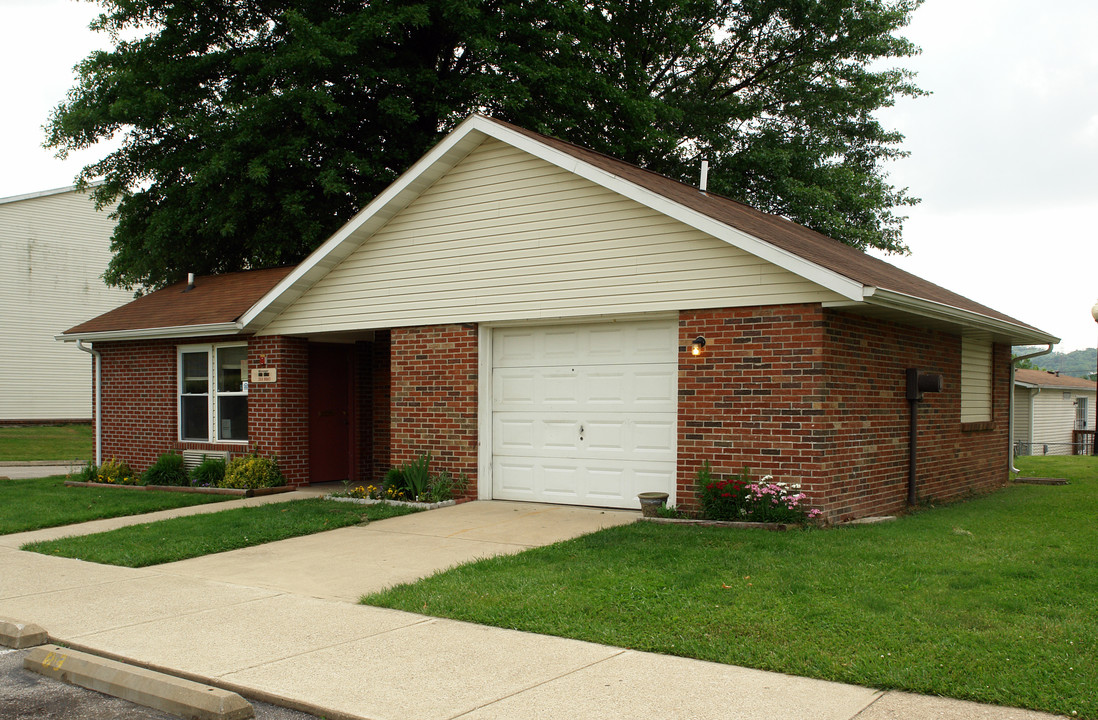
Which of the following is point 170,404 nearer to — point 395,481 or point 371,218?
point 395,481

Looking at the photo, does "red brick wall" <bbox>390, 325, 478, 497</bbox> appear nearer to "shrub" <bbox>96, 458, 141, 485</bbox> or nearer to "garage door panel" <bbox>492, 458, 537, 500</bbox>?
"garage door panel" <bbox>492, 458, 537, 500</bbox>

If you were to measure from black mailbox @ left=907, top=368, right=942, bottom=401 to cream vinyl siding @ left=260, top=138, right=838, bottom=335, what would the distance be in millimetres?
2703

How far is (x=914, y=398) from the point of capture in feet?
37.5

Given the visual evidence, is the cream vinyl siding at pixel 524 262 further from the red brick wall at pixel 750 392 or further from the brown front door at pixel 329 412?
the brown front door at pixel 329 412

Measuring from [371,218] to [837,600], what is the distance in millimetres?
8696

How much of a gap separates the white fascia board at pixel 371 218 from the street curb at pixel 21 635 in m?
7.47

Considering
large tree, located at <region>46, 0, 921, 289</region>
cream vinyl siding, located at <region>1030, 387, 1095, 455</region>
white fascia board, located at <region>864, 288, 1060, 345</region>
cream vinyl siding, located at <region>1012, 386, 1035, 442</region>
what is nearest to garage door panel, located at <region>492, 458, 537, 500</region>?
white fascia board, located at <region>864, 288, 1060, 345</region>

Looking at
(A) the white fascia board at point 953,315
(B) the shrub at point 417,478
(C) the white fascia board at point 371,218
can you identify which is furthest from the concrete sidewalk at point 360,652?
(C) the white fascia board at point 371,218

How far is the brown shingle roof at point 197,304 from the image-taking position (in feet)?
51.7

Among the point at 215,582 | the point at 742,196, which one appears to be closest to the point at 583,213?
the point at 215,582

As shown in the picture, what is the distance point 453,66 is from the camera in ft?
85.2

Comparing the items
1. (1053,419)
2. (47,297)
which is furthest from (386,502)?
(1053,419)

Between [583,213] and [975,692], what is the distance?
773 cm

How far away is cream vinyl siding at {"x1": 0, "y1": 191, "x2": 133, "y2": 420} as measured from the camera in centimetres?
3241
